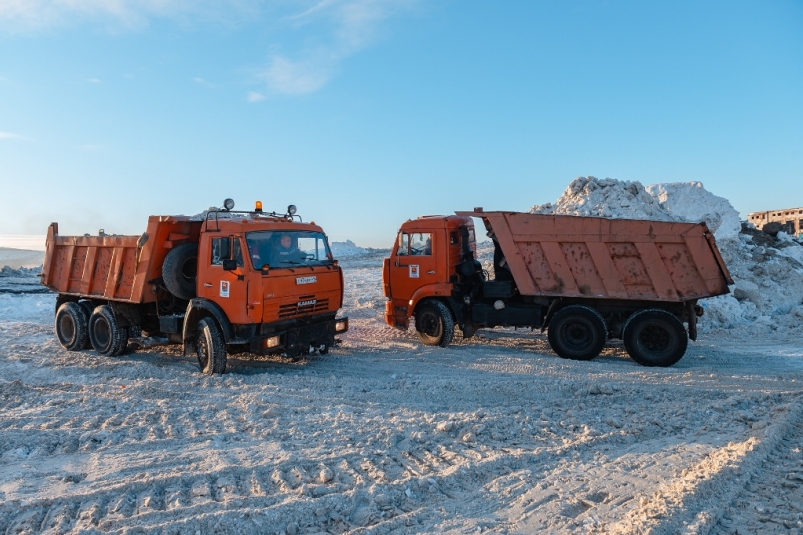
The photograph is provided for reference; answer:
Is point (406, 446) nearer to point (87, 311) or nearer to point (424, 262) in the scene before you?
point (424, 262)

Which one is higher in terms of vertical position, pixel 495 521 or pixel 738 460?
pixel 738 460

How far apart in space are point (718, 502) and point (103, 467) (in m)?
5.26

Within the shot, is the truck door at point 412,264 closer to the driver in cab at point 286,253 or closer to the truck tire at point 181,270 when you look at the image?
the driver in cab at point 286,253

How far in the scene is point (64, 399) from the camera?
7.61 m

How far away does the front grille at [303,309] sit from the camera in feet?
28.9

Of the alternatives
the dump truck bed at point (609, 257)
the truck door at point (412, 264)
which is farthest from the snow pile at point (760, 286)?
the truck door at point (412, 264)

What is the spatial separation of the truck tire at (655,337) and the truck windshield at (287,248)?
5.22 meters

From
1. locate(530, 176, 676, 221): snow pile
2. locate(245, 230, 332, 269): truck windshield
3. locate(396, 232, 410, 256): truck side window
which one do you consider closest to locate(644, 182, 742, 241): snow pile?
locate(530, 176, 676, 221): snow pile

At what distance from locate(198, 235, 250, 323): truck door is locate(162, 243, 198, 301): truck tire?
586mm

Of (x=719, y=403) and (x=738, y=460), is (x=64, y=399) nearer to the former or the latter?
(x=738, y=460)

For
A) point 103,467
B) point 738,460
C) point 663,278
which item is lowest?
point 103,467

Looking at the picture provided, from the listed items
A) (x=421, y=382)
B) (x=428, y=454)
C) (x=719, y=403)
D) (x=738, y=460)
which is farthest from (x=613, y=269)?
(x=428, y=454)

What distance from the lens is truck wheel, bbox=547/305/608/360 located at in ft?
32.3

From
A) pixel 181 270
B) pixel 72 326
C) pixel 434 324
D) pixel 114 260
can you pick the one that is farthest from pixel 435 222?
pixel 72 326
